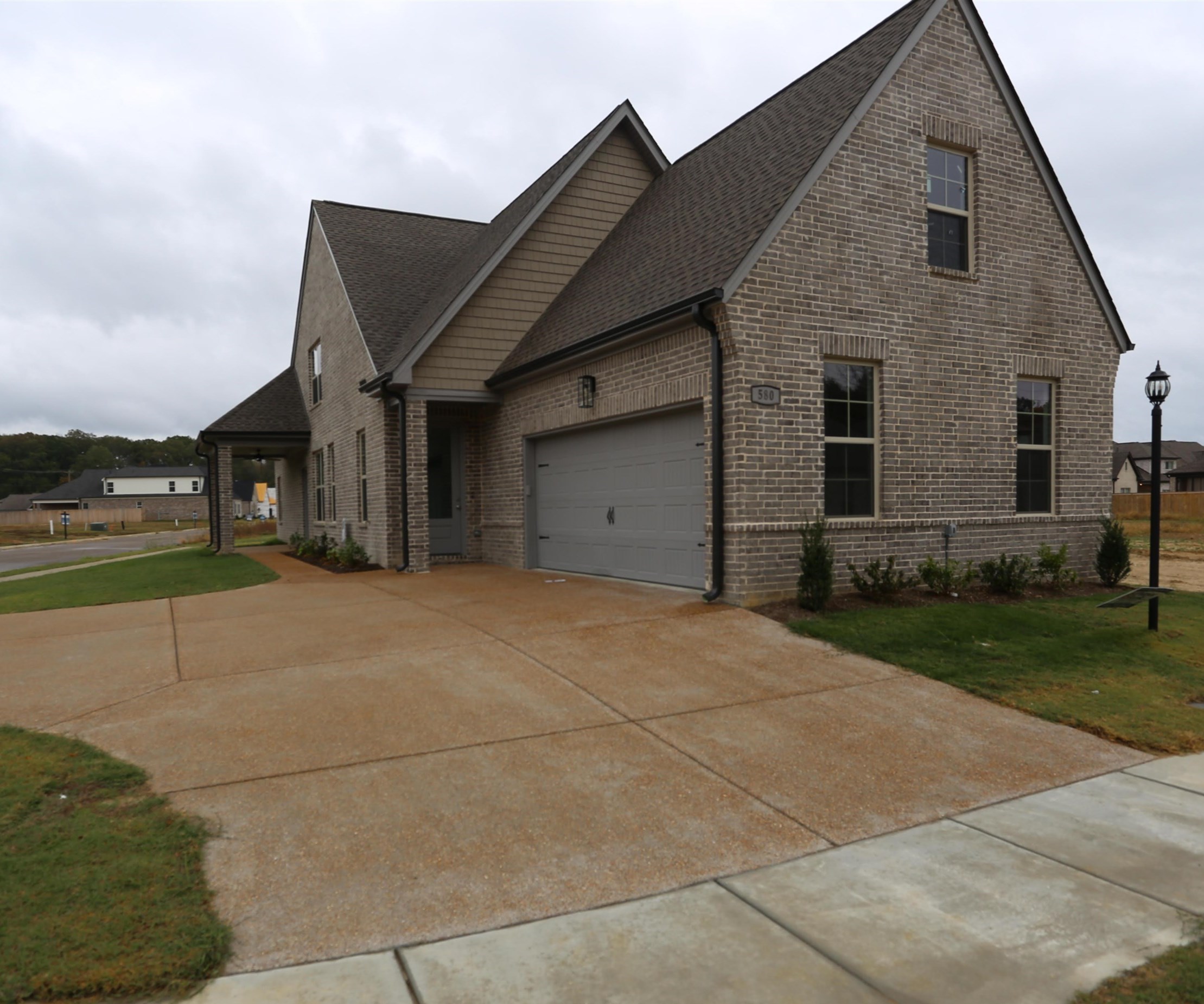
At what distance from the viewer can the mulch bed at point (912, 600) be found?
902 cm

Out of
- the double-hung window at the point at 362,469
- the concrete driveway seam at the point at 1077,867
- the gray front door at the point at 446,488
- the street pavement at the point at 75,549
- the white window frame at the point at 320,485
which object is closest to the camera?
the concrete driveway seam at the point at 1077,867

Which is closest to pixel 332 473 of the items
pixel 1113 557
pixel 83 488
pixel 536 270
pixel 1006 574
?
pixel 536 270

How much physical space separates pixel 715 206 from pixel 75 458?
14451cm

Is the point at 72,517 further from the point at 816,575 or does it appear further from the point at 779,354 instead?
the point at 816,575

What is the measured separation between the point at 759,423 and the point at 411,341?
24.8ft

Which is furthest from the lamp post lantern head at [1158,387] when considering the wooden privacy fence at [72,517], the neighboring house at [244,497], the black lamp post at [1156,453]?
the neighboring house at [244,497]

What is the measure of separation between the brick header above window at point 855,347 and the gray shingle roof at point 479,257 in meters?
6.94

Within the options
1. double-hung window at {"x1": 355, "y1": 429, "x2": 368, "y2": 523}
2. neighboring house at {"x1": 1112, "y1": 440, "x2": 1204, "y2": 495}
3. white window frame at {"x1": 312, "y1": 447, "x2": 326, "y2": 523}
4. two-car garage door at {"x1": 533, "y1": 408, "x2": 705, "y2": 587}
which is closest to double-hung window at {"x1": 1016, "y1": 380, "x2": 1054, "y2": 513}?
two-car garage door at {"x1": 533, "y1": 408, "x2": 705, "y2": 587}

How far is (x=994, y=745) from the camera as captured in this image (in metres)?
5.56

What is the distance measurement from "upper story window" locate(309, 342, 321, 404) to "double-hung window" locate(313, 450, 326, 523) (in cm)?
143

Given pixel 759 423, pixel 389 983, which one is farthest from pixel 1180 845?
pixel 759 423

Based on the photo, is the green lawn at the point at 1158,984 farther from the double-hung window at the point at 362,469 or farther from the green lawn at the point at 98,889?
the double-hung window at the point at 362,469

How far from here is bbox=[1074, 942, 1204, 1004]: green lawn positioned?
2.82 metres

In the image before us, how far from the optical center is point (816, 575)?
9055 mm
